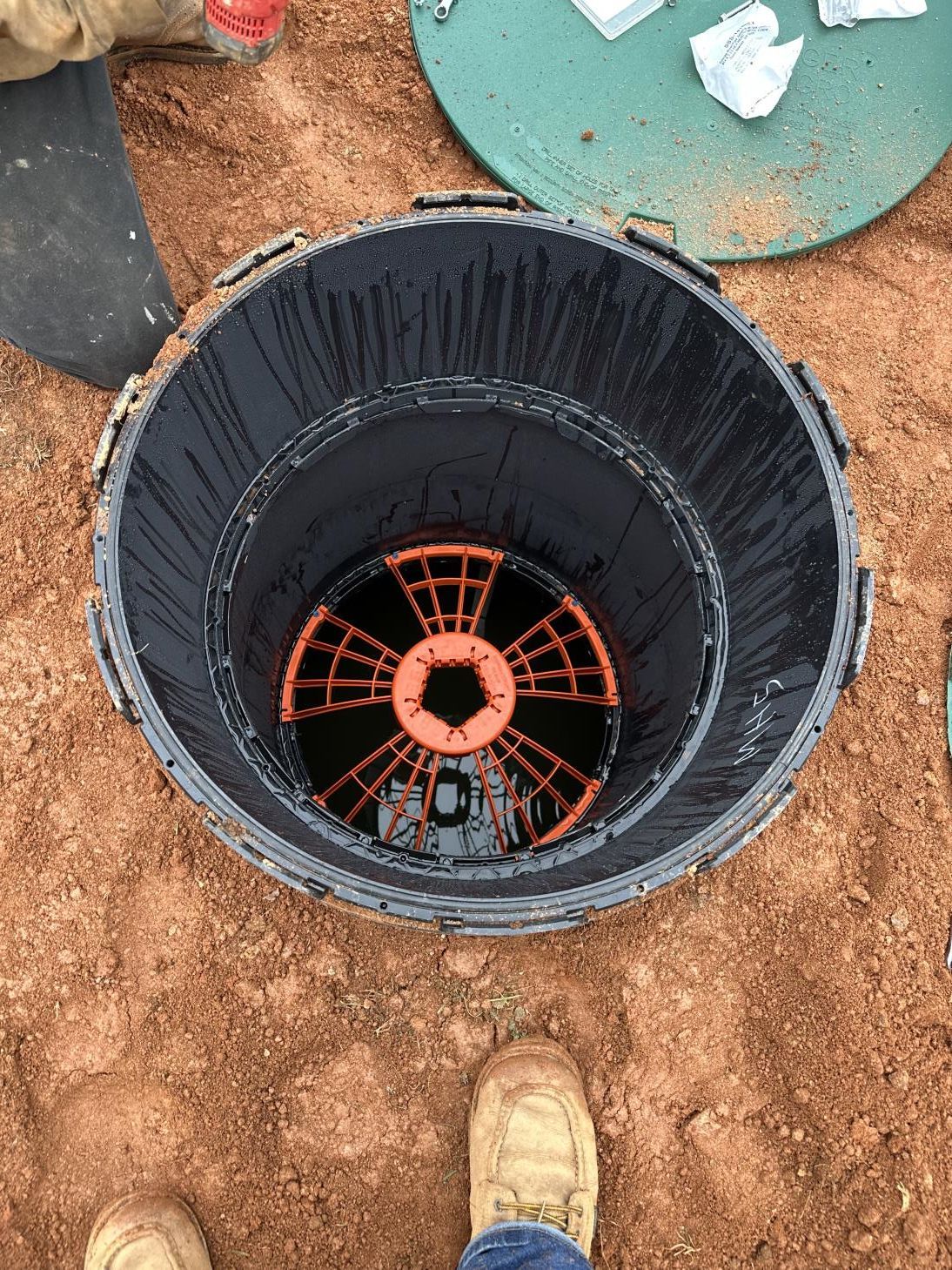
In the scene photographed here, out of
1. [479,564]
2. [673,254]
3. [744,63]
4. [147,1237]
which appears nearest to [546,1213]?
[147,1237]

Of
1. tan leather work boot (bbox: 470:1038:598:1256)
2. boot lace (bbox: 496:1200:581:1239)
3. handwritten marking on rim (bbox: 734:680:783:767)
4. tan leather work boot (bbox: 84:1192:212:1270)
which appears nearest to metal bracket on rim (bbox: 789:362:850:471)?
handwritten marking on rim (bbox: 734:680:783:767)

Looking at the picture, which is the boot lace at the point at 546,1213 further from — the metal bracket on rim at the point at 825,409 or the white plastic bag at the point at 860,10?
the white plastic bag at the point at 860,10

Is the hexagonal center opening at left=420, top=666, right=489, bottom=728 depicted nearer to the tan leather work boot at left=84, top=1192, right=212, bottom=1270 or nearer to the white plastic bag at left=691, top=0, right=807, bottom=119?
the tan leather work boot at left=84, top=1192, right=212, bottom=1270

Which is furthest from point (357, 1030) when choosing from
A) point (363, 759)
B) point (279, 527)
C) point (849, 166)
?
point (849, 166)

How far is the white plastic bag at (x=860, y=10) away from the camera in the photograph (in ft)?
8.80

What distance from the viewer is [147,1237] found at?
1950 mm

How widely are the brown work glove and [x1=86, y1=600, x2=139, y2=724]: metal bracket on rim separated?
43.0 inches

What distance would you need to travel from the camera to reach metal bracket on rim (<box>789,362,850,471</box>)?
1.79 m

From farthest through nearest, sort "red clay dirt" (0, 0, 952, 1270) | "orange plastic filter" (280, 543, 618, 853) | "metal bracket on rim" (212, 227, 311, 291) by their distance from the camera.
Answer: "orange plastic filter" (280, 543, 618, 853)
"red clay dirt" (0, 0, 952, 1270)
"metal bracket on rim" (212, 227, 311, 291)

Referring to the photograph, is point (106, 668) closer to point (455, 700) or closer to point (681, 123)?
point (455, 700)

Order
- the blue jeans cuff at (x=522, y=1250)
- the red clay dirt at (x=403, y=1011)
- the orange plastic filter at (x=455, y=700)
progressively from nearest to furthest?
the blue jeans cuff at (x=522, y=1250)
the red clay dirt at (x=403, y=1011)
the orange plastic filter at (x=455, y=700)

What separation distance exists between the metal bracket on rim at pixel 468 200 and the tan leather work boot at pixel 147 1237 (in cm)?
250

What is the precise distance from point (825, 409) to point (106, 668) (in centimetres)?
162

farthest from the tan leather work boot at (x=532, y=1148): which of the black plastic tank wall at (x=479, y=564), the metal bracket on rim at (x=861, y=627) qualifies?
the metal bracket on rim at (x=861, y=627)
